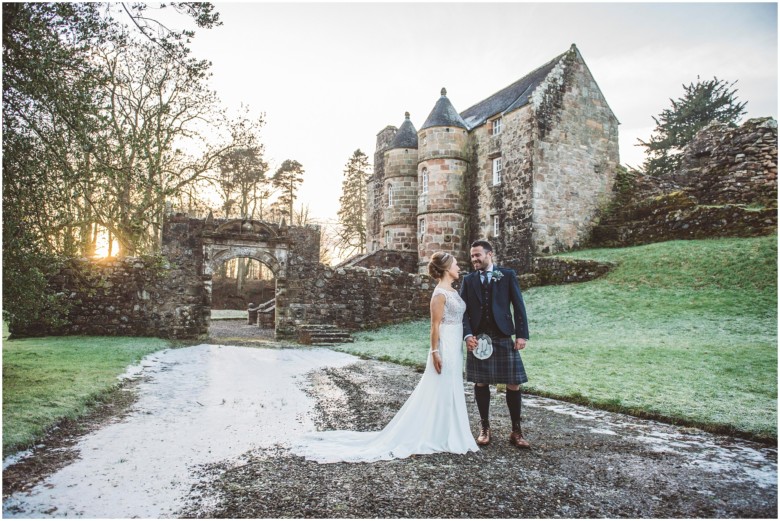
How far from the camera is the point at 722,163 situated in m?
21.3

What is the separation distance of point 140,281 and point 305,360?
7.68 metres

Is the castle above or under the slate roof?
under

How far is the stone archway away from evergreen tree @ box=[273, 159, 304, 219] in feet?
75.9

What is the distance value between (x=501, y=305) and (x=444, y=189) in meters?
20.8

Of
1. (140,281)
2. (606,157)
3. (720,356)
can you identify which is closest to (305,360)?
(140,281)

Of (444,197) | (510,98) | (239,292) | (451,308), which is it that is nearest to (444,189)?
(444,197)

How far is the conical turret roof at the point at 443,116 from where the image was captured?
2531cm

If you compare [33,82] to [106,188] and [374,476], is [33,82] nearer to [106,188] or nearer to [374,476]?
[106,188]

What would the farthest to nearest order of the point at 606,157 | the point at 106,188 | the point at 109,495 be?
the point at 606,157
the point at 106,188
the point at 109,495

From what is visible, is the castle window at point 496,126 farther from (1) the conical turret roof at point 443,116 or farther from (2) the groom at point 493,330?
(2) the groom at point 493,330

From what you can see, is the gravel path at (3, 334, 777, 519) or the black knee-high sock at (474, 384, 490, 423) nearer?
the gravel path at (3, 334, 777, 519)

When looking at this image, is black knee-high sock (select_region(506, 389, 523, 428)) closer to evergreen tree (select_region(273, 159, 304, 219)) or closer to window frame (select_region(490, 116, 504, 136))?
window frame (select_region(490, 116, 504, 136))

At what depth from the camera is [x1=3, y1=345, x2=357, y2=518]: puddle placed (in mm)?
3234

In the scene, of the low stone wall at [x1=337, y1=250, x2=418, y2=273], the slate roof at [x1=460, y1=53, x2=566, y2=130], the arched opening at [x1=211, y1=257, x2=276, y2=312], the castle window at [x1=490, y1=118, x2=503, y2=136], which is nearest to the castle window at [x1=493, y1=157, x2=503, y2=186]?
the castle window at [x1=490, y1=118, x2=503, y2=136]
